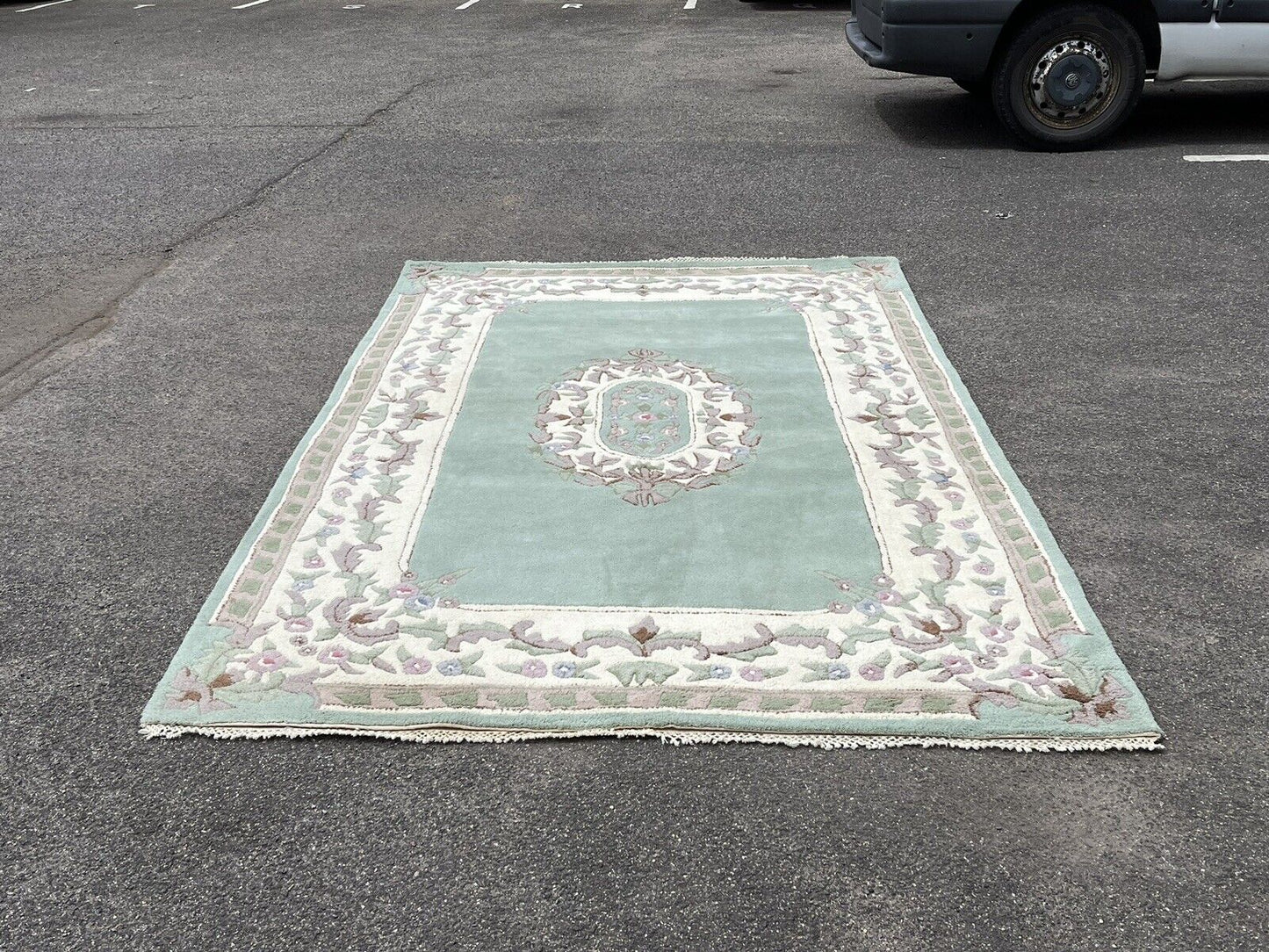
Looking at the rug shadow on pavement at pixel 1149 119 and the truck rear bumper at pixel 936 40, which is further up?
the truck rear bumper at pixel 936 40

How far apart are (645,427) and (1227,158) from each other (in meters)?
5.15

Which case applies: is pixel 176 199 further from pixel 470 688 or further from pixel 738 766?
pixel 738 766

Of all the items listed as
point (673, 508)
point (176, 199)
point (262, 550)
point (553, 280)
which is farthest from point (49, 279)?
point (673, 508)

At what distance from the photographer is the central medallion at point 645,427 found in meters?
3.98

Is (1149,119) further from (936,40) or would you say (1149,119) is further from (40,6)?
(40,6)

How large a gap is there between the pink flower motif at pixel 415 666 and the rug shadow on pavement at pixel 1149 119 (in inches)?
231

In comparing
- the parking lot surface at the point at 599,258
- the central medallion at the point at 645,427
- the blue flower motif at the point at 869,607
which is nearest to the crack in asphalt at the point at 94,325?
the parking lot surface at the point at 599,258

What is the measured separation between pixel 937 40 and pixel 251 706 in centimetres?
623

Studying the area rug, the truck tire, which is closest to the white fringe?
the area rug

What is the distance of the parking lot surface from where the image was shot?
2416 mm

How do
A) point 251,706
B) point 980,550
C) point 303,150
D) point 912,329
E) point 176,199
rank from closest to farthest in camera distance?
point 251,706 < point 980,550 < point 912,329 < point 176,199 < point 303,150

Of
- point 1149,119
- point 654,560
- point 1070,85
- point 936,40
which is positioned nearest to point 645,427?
point 654,560

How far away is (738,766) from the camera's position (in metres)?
2.74

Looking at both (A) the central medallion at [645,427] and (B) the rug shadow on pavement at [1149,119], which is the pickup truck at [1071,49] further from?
(A) the central medallion at [645,427]
